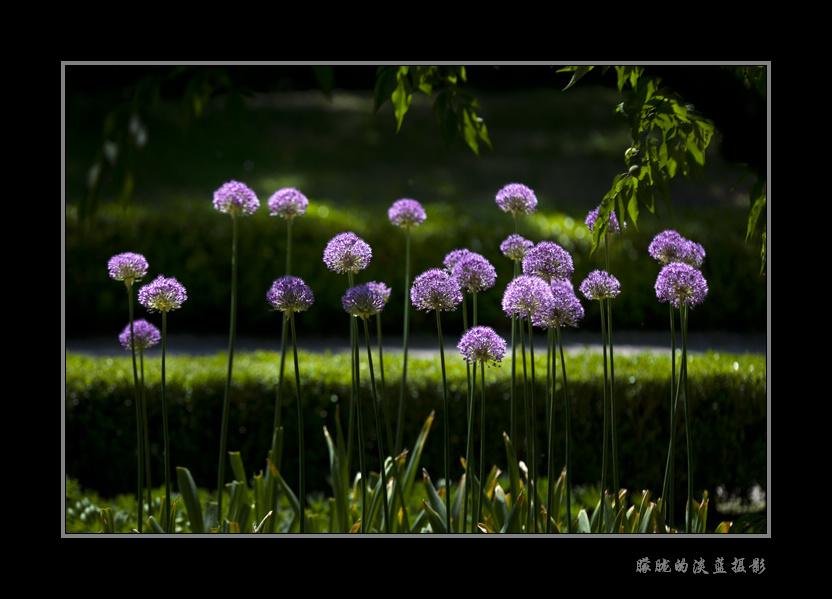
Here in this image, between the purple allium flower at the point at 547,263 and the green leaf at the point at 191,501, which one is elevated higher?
the purple allium flower at the point at 547,263

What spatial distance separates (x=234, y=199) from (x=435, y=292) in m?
0.83

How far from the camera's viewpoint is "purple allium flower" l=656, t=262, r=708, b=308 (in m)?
2.12

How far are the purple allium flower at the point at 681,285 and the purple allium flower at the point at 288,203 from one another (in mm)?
1198

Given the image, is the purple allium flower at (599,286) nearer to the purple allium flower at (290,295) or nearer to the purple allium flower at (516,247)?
the purple allium flower at (516,247)

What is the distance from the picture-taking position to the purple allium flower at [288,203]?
8.02 ft

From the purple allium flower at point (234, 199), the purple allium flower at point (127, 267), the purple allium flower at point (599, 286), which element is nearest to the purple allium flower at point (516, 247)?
the purple allium flower at point (599, 286)

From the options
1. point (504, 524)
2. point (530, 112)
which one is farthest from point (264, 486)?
point (530, 112)

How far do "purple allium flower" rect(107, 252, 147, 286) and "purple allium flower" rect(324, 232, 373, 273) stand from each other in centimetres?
62

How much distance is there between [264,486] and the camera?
2562 mm

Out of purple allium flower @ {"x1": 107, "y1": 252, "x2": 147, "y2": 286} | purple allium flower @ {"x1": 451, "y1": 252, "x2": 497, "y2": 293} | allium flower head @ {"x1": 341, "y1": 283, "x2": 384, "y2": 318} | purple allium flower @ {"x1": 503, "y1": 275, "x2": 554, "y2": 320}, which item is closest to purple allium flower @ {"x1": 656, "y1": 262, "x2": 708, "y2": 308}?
purple allium flower @ {"x1": 503, "y1": 275, "x2": 554, "y2": 320}

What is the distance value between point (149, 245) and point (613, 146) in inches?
195

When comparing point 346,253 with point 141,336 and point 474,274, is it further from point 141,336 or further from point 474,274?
point 141,336

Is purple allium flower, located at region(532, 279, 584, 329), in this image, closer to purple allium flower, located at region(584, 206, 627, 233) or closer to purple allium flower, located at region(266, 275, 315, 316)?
purple allium flower, located at region(584, 206, 627, 233)

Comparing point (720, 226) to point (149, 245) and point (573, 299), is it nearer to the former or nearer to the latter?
point (573, 299)
